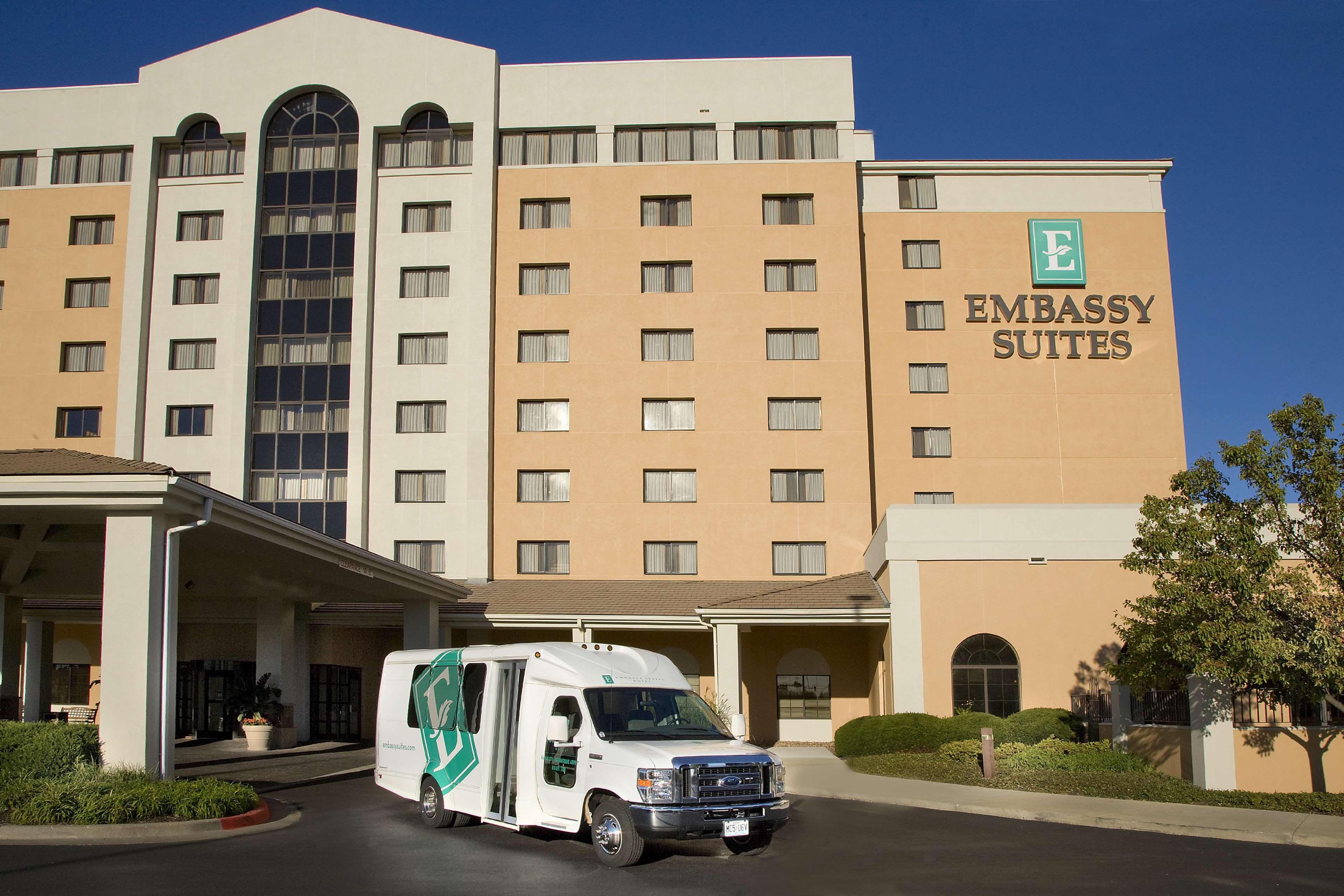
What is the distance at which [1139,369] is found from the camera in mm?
36406

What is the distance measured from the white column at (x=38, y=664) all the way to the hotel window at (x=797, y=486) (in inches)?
855

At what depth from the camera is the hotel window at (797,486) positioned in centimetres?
3538

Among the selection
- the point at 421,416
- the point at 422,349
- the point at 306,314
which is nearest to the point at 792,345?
the point at 422,349

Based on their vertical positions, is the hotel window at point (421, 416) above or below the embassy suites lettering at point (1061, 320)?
below

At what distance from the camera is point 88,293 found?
1521 inches

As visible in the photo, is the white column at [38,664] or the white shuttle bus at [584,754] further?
the white column at [38,664]

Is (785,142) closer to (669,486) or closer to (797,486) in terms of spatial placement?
(797,486)

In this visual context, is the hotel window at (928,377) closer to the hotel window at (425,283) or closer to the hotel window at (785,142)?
the hotel window at (785,142)

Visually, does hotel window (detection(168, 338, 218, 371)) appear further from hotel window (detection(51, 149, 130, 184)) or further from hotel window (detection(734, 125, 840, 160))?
hotel window (detection(734, 125, 840, 160))

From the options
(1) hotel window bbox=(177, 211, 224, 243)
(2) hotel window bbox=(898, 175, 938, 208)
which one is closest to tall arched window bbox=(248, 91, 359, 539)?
(1) hotel window bbox=(177, 211, 224, 243)

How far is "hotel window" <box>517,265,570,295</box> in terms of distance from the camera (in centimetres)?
3716

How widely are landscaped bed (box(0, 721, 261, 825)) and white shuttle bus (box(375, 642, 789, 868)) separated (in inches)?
108

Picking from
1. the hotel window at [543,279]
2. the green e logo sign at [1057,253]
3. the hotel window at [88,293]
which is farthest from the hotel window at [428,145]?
the green e logo sign at [1057,253]

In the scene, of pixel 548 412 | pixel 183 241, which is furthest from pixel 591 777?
pixel 183 241
